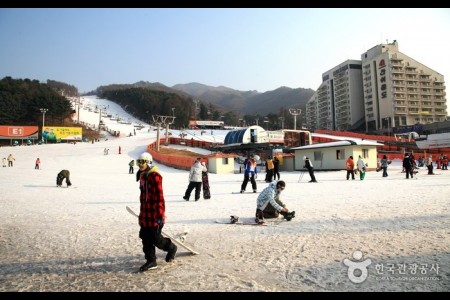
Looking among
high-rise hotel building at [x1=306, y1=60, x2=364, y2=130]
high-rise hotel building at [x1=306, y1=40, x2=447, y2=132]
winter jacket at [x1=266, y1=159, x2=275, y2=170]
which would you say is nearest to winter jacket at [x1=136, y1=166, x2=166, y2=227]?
winter jacket at [x1=266, y1=159, x2=275, y2=170]

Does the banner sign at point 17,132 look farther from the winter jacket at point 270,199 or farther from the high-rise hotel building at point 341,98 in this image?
the high-rise hotel building at point 341,98

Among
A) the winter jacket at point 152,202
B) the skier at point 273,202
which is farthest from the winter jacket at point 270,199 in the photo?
the winter jacket at point 152,202

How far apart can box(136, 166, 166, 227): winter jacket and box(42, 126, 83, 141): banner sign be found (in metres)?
60.3

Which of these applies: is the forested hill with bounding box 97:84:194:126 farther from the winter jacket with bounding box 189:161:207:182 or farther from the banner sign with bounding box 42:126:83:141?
the winter jacket with bounding box 189:161:207:182

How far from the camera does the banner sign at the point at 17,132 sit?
178 feet

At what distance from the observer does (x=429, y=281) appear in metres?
3.32

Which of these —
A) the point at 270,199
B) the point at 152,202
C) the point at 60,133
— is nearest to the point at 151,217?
the point at 152,202

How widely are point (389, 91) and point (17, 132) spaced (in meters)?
89.7

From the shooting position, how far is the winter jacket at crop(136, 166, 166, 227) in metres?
3.94

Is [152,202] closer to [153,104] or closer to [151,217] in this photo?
[151,217]

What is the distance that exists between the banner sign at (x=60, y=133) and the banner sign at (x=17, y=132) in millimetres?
2943

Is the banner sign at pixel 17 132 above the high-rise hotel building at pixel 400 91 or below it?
below
